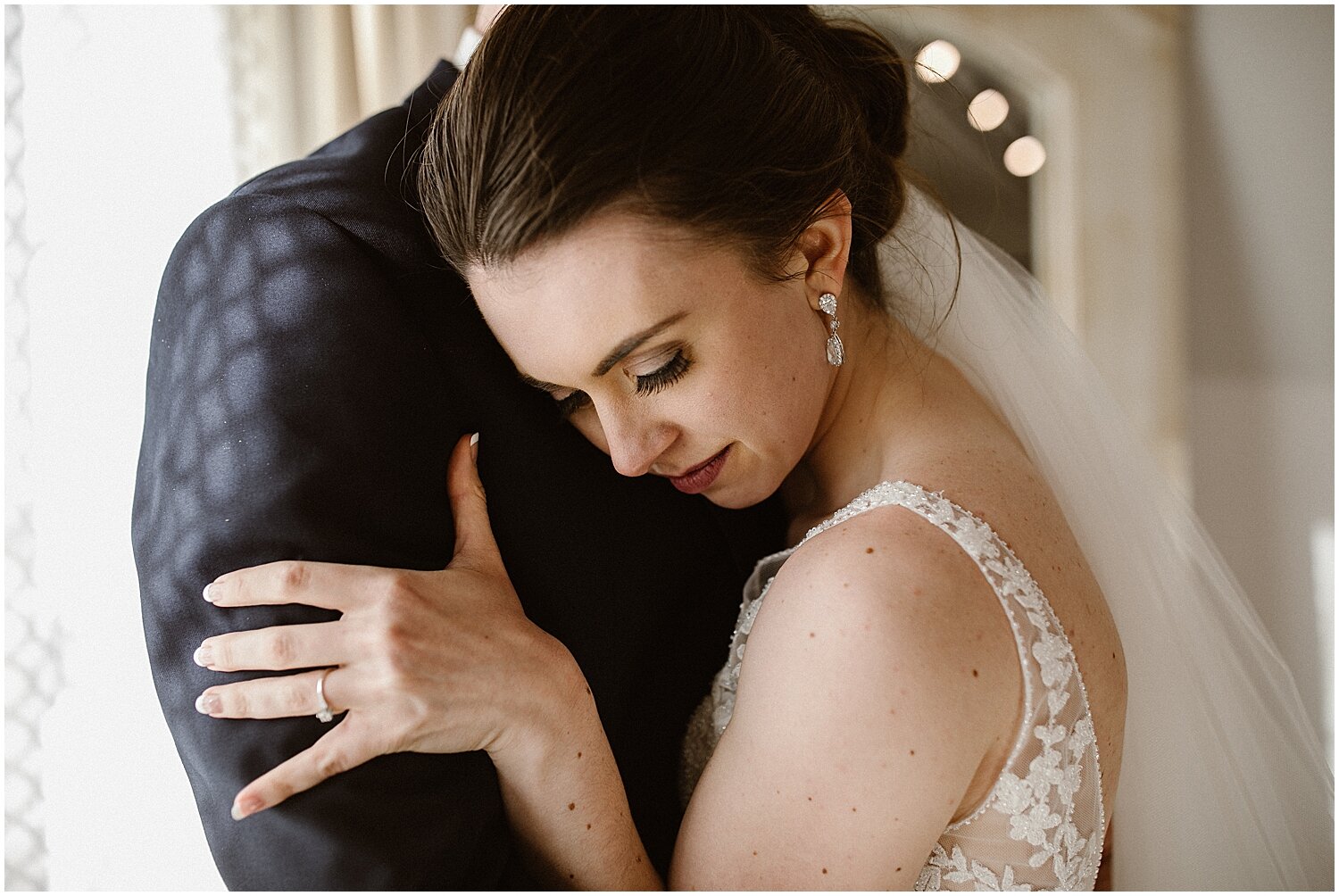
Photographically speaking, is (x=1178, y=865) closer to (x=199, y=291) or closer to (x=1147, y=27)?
(x=199, y=291)

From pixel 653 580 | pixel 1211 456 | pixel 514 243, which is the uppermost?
pixel 514 243

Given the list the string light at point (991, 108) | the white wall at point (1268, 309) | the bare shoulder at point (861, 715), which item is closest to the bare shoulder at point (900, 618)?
the bare shoulder at point (861, 715)

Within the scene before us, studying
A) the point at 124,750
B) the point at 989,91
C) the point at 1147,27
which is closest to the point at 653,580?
the point at 124,750

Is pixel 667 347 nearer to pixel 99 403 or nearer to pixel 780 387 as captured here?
pixel 780 387

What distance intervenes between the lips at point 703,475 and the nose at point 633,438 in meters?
0.08

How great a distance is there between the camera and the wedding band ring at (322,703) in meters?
0.79

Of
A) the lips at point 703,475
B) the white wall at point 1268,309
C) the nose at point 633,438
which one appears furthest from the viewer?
the white wall at point 1268,309

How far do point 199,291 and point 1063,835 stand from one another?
40.5 inches

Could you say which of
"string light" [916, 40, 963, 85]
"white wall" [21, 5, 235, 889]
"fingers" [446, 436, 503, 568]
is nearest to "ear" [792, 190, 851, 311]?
"fingers" [446, 436, 503, 568]

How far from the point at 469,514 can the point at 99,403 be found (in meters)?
0.80

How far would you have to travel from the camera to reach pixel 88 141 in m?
1.42

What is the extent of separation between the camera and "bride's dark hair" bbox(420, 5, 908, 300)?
0.89 metres

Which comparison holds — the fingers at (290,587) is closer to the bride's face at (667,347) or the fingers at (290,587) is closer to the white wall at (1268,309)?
the bride's face at (667,347)

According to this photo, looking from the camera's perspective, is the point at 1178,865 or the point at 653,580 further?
the point at 1178,865
